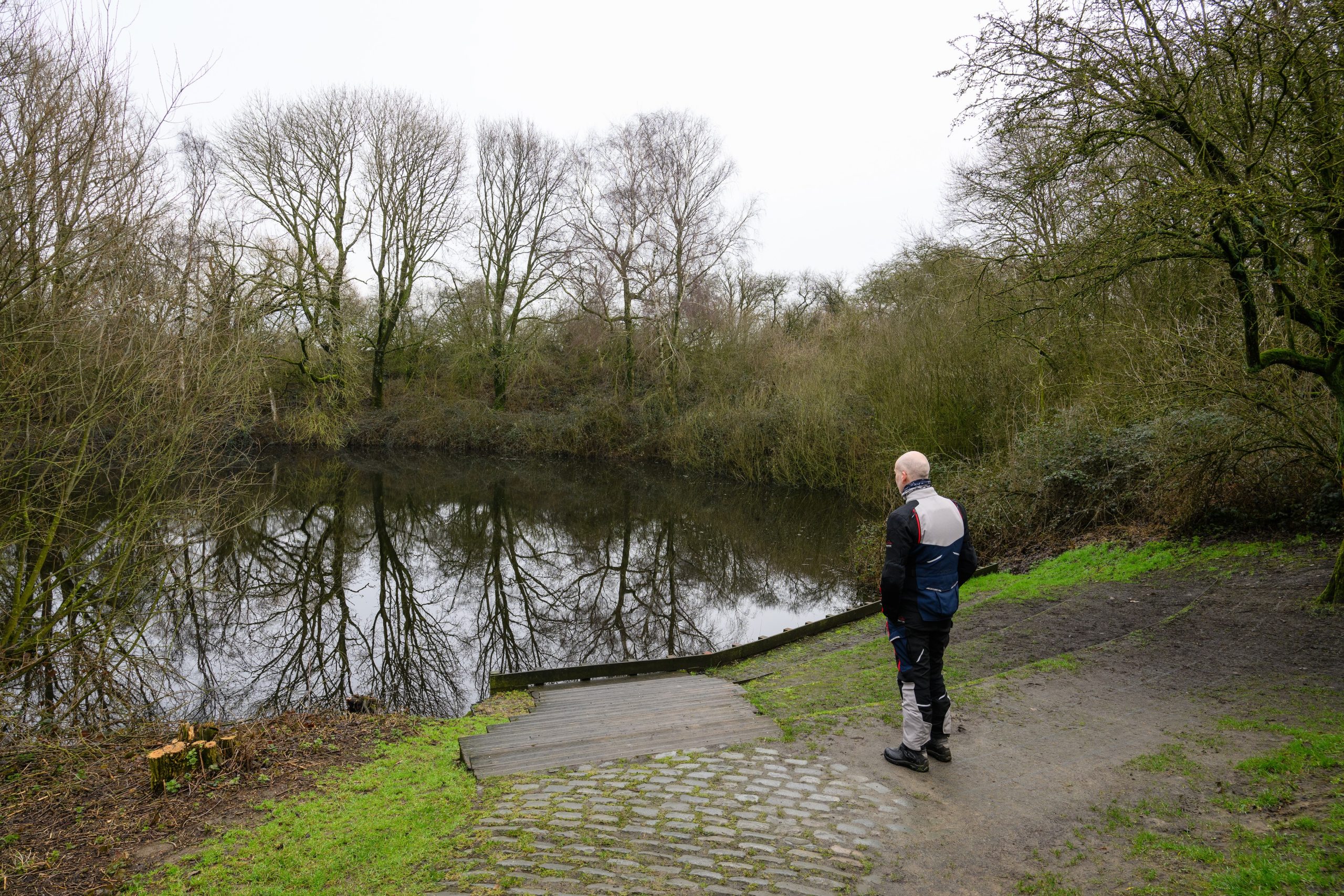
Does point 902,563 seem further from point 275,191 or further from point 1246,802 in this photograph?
point 275,191

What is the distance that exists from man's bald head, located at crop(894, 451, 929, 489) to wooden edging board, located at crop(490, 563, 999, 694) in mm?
4263

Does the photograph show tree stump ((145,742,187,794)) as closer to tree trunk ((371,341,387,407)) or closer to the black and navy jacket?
the black and navy jacket

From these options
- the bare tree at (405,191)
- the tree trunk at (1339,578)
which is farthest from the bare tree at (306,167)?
the tree trunk at (1339,578)

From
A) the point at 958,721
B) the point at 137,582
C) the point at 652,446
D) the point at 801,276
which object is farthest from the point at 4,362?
the point at 801,276

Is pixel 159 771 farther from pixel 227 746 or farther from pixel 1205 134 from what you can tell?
pixel 1205 134

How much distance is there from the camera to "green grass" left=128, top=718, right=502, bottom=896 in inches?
143

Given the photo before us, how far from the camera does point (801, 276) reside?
4303 cm

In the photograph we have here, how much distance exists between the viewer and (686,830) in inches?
151

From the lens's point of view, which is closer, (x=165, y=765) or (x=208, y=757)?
(x=165, y=765)

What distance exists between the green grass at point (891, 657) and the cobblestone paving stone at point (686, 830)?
0.88 m

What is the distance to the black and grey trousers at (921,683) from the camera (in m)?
4.57

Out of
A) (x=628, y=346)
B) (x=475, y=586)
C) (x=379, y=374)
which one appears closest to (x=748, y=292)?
(x=628, y=346)

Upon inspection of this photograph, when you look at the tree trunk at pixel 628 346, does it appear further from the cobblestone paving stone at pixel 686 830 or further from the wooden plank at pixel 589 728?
the cobblestone paving stone at pixel 686 830

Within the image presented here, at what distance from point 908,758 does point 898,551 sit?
1276mm
